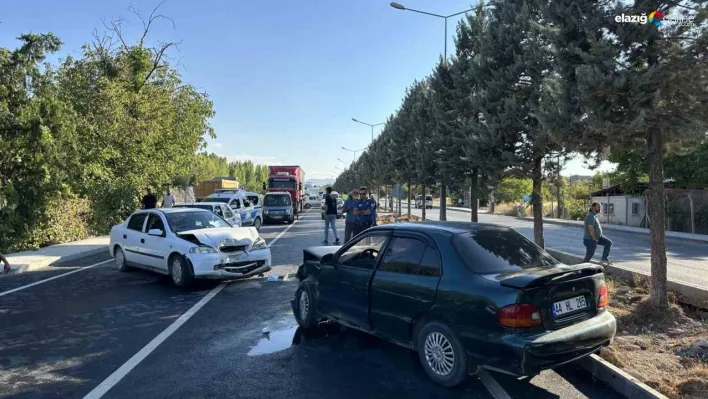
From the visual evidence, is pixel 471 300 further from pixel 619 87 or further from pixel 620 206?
pixel 620 206

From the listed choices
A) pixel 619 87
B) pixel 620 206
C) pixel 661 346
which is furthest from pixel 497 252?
pixel 620 206

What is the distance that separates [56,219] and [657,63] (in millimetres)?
18927

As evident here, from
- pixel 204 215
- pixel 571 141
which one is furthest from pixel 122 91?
pixel 571 141

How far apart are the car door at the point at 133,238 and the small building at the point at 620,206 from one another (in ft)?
98.6

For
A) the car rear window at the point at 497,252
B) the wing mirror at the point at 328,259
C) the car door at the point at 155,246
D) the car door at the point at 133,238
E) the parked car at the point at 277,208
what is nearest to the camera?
the car rear window at the point at 497,252

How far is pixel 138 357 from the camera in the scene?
5465 millimetres

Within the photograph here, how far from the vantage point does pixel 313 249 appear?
7512 millimetres

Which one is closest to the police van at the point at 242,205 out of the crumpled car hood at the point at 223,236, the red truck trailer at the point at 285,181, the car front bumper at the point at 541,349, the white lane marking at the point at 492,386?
the red truck trailer at the point at 285,181

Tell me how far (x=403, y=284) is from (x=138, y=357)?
3.04 metres

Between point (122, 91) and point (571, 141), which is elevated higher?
point (122, 91)

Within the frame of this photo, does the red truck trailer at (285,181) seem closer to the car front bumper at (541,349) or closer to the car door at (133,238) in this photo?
the car door at (133,238)

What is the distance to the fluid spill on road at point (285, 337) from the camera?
227 inches

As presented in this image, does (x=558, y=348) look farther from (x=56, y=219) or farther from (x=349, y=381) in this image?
(x=56, y=219)

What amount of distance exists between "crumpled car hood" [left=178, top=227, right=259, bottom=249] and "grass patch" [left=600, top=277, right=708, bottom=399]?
21.3 feet
